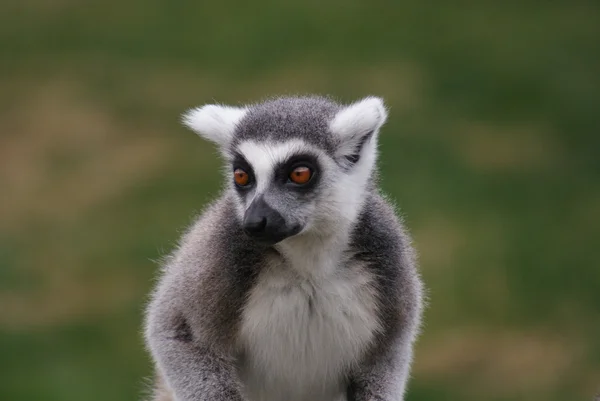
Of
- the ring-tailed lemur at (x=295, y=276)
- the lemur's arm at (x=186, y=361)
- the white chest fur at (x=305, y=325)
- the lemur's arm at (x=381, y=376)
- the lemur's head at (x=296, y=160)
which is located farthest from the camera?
the lemur's arm at (x=381, y=376)

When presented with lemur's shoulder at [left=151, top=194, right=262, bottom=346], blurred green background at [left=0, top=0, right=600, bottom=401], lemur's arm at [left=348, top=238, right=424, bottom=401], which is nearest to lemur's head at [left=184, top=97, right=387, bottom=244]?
lemur's shoulder at [left=151, top=194, right=262, bottom=346]

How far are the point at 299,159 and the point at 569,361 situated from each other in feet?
18.7

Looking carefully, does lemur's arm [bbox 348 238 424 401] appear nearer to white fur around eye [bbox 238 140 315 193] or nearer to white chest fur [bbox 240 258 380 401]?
white chest fur [bbox 240 258 380 401]

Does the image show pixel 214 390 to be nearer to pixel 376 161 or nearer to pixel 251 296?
pixel 251 296

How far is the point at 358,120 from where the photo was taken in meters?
4.97

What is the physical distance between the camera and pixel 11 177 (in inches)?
469

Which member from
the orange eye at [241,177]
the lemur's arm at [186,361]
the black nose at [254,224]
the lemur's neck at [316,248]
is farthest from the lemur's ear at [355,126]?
the lemur's arm at [186,361]

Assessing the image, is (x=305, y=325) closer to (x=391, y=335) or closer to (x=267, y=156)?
(x=391, y=335)

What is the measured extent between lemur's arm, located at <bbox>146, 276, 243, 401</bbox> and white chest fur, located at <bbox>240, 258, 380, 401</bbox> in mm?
134

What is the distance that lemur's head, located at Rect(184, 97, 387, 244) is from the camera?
187 inches

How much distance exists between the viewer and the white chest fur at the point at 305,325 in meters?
4.99

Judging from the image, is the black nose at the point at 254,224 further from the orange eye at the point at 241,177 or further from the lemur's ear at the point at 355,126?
the lemur's ear at the point at 355,126

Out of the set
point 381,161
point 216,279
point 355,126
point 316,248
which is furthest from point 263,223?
point 381,161

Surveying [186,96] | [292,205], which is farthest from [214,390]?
[186,96]
